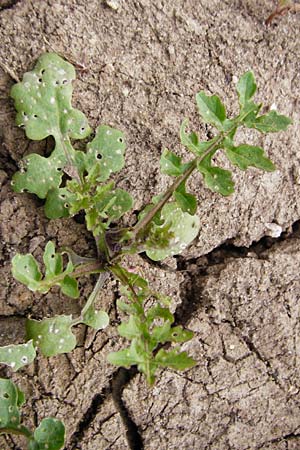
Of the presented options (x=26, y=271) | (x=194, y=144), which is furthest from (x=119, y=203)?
(x=26, y=271)

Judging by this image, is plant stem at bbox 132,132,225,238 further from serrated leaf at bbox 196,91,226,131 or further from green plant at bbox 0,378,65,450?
green plant at bbox 0,378,65,450

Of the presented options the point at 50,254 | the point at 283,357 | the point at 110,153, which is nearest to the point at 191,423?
the point at 283,357

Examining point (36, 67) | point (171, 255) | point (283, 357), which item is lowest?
point (283, 357)

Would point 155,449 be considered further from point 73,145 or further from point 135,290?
point 73,145

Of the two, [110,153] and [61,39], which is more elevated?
[61,39]

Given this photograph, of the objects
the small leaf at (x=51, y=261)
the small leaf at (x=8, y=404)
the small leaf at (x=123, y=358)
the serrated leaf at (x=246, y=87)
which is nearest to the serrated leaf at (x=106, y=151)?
the small leaf at (x=51, y=261)

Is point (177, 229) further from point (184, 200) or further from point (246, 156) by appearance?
point (246, 156)

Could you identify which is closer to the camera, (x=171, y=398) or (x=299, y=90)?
(x=171, y=398)
